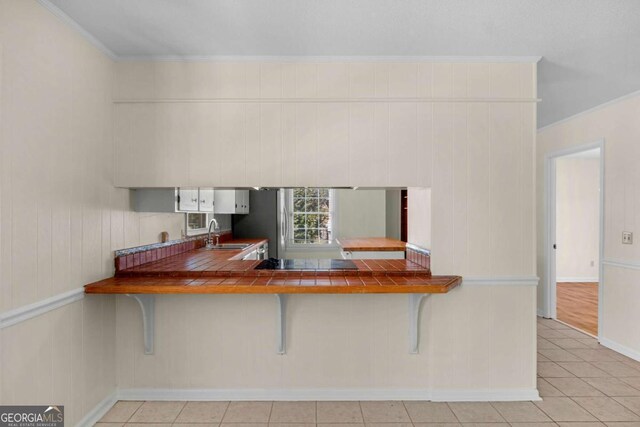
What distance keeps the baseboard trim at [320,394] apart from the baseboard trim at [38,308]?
86cm

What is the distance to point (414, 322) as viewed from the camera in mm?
2475

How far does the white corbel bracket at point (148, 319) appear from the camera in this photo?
8.05ft

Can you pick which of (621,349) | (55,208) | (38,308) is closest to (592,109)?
(621,349)

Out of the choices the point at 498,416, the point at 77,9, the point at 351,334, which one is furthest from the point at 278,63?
the point at 498,416

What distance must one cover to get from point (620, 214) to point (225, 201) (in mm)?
3870

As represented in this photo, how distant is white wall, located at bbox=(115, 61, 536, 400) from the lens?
2.50 metres

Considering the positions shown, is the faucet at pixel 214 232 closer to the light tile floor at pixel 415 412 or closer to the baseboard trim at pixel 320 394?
the baseboard trim at pixel 320 394

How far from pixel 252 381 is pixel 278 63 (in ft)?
7.22

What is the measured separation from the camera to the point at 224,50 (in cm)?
240

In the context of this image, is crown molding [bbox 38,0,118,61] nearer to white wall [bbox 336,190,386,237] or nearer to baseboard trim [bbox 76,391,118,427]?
white wall [bbox 336,190,386,237]

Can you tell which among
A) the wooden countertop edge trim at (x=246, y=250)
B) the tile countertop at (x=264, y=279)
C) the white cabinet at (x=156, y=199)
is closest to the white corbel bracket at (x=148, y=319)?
the tile countertop at (x=264, y=279)

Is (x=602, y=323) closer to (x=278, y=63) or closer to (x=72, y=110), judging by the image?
(x=278, y=63)

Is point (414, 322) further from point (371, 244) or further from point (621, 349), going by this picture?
point (621, 349)

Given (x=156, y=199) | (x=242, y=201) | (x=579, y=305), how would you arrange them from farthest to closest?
1. (x=579, y=305)
2. (x=242, y=201)
3. (x=156, y=199)
